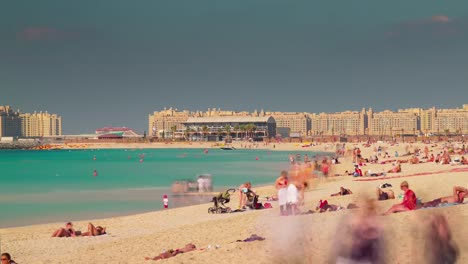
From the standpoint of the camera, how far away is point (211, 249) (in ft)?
36.3

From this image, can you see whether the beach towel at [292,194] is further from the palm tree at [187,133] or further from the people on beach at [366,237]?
the palm tree at [187,133]

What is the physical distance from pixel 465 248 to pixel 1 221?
17.0m

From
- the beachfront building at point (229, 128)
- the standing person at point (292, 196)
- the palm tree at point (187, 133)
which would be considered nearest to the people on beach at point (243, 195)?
the standing person at point (292, 196)

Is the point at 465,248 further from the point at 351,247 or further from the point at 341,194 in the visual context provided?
the point at 341,194

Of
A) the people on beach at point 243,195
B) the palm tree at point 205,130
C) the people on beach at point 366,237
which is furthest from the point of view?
→ the palm tree at point 205,130

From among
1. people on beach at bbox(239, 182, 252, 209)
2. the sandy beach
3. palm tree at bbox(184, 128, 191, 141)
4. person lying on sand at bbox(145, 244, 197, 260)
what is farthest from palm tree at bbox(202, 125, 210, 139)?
person lying on sand at bbox(145, 244, 197, 260)

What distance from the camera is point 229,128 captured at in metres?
156

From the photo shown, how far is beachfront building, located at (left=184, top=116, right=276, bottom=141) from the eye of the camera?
511 ft

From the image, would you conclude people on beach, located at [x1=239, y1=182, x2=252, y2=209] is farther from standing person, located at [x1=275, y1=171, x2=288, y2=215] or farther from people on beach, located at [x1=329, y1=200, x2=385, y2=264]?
people on beach, located at [x1=329, y1=200, x2=385, y2=264]

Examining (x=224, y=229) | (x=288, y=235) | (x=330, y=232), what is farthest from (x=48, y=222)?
(x=288, y=235)

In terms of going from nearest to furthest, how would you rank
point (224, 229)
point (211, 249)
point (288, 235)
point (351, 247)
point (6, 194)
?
point (351, 247)
point (288, 235)
point (211, 249)
point (224, 229)
point (6, 194)

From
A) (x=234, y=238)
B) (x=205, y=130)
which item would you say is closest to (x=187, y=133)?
(x=205, y=130)

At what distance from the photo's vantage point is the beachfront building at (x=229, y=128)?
156 m

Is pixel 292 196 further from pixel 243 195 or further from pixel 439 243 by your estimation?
pixel 243 195
